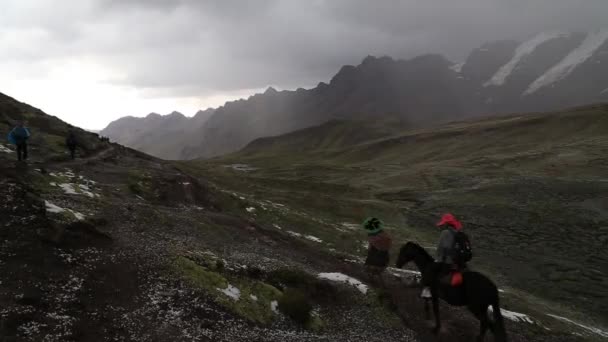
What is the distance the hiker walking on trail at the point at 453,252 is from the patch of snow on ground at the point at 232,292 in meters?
9.86

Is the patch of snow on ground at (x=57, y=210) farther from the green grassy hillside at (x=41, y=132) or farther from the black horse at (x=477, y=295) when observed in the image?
the green grassy hillside at (x=41, y=132)

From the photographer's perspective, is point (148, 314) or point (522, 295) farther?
point (522, 295)

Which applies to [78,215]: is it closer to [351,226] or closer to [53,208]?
[53,208]

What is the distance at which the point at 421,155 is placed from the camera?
571 feet

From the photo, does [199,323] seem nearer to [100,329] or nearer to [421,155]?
[100,329]

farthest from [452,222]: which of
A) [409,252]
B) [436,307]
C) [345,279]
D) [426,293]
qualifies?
[345,279]

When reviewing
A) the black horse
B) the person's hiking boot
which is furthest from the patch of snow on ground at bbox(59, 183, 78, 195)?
the black horse

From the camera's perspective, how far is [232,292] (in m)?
21.4

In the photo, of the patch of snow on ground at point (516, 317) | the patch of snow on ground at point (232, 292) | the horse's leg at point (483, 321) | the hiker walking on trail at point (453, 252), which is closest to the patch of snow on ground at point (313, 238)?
the patch of snow on ground at point (516, 317)

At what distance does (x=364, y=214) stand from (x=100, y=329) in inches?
2335

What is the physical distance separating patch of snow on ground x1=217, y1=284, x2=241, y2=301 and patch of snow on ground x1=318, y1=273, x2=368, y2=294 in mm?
6404

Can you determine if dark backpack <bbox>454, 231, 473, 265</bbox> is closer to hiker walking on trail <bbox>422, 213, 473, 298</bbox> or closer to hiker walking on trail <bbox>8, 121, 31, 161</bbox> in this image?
hiker walking on trail <bbox>422, 213, 473, 298</bbox>

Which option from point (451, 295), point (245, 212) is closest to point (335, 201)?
point (245, 212)

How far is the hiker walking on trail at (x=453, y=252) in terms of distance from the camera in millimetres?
21016
